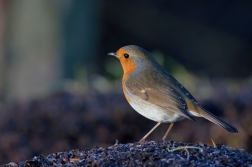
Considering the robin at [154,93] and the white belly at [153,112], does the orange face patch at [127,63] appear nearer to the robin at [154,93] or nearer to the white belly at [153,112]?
the robin at [154,93]

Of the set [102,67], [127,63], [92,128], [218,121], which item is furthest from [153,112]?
[102,67]

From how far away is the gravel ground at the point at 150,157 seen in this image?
4.04 meters

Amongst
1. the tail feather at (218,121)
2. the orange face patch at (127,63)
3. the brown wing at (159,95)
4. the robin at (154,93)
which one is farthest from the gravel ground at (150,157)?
the orange face patch at (127,63)

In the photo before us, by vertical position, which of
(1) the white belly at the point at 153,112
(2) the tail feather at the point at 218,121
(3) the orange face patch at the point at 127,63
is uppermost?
(3) the orange face patch at the point at 127,63

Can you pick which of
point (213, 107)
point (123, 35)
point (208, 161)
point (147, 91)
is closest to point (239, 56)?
point (123, 35)

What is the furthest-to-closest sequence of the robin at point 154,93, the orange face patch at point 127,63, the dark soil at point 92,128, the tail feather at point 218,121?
the dark soil at point 92,128 → the orange face patch at point 127,63 → the robin at point 154,93 → the tail feather at point 218,121

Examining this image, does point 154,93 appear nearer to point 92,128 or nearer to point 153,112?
point 153,112

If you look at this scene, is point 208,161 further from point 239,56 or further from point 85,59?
point 239,56

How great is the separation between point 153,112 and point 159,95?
259 millimetres

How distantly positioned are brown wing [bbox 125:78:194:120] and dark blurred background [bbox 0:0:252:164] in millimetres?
1515

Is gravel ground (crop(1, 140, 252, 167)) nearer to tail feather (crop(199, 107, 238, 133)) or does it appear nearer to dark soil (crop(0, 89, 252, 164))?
tail feather (crop(199, 107, 238, 133))

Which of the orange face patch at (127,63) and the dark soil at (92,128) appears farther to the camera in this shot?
the dark soil at (92,128)

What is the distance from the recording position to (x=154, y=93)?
643 centimetres

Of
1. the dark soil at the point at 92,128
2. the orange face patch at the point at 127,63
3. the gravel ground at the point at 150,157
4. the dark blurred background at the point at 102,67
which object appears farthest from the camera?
the dark blurred background at the point at 102,67
